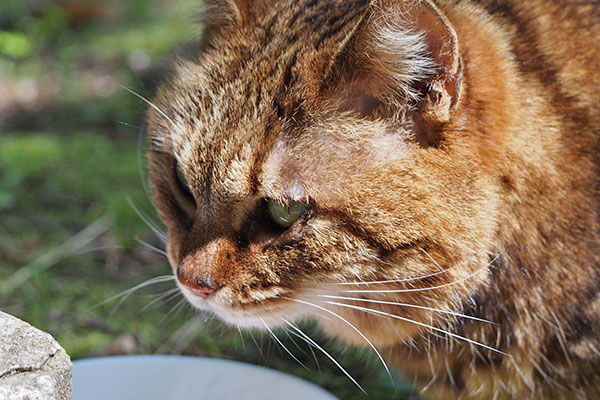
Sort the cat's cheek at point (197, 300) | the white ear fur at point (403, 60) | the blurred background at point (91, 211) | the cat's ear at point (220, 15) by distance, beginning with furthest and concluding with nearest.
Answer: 1. the blurred background at point (91, 211)
2. the cat's ear at point (220, 15)
3. the cat's cheek at point (197, 300)
4. the white ear fur at point (403, 60)

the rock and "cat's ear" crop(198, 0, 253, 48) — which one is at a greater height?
"cat's ear" crop(198, 0, 253, 48)

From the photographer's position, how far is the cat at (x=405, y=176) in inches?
58.2

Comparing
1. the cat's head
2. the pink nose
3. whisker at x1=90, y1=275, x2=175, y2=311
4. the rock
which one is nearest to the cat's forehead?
the cat's head

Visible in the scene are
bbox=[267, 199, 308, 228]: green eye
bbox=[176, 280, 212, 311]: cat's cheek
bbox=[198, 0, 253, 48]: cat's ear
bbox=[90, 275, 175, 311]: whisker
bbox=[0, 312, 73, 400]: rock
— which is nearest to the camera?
bbox=[0, 312, 73, 400]: rock

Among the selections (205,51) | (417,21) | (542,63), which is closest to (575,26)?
(542,63)

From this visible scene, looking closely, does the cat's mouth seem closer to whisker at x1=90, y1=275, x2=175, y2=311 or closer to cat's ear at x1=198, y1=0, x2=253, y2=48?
whisker at x1=90, y1=275, x2=175, y2=311

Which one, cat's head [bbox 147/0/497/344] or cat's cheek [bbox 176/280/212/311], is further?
cat's cheek [bbox 176/280/212/311]

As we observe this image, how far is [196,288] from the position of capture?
158 centimetres

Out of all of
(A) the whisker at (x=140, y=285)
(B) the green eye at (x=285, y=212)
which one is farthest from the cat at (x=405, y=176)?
(A) the whisker at (x=140, y=285)

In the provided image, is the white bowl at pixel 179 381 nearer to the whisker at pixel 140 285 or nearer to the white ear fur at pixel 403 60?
the whisker at pixel 140 285

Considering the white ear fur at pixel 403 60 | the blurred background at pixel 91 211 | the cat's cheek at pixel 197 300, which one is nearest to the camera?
the white ear fur at pixel 403 60

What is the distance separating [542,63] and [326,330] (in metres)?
0.88

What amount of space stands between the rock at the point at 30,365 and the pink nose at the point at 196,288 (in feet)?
1.12

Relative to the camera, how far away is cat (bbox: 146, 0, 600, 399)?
4.85ft
